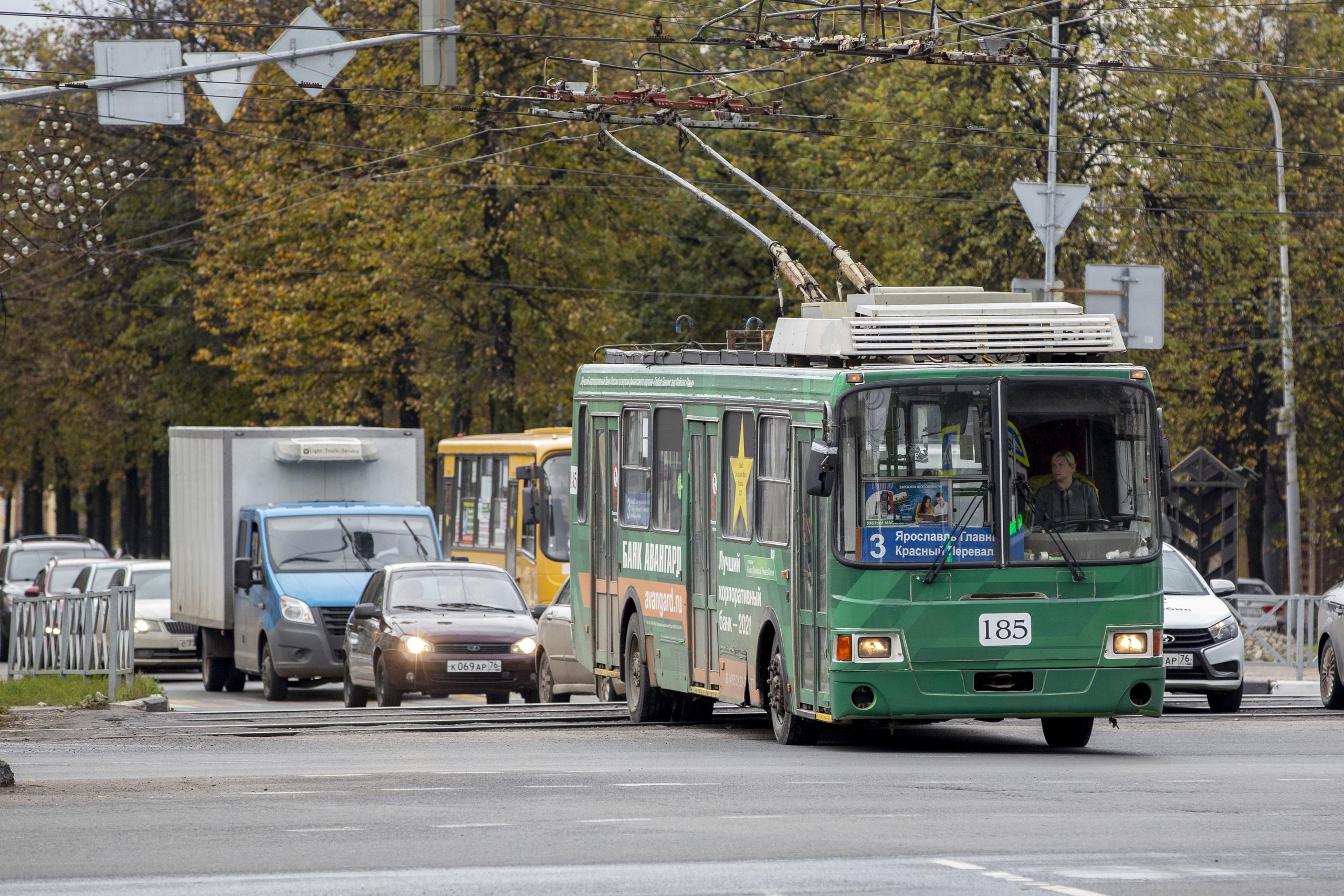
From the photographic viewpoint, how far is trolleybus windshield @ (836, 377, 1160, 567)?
1558 centimetres

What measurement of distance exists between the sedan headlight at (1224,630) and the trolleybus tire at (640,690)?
5161mm

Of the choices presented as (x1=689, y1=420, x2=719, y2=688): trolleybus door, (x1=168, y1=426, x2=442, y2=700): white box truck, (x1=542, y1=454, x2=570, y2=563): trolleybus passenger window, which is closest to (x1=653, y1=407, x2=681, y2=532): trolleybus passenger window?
(x1=689, y1=420, x2=719, y2=688): trolleybus door

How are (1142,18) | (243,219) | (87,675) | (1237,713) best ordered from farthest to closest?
(243,219) → (1142,18) → (87,675) → (1237,713)

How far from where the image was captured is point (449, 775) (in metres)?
14.2

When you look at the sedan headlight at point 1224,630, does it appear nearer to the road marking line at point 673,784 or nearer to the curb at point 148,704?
the road marking line at point 673,784

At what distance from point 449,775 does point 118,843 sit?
3683mm

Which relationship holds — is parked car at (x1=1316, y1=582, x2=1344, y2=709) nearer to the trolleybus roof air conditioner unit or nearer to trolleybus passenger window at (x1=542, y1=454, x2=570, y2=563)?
the trolleybus roof air conditioner unit

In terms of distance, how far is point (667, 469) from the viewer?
62.6 ft

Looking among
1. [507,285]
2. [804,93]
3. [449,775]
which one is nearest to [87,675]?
[449,775]

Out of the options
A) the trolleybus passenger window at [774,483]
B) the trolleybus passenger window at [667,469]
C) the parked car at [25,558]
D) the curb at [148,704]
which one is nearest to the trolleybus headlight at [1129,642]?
the trolleybus passenger window at [774,483]

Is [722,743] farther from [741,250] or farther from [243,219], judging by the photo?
[741,250]

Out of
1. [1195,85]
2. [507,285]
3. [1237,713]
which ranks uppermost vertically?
[1195,85]

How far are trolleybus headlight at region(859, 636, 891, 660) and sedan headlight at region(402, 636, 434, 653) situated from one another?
29.4 feet

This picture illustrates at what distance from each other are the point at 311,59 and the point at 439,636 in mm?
6214
